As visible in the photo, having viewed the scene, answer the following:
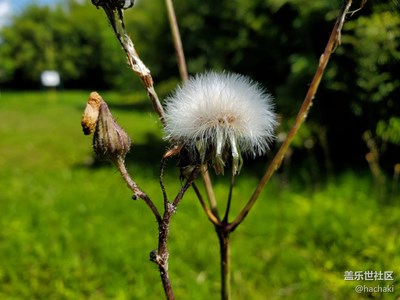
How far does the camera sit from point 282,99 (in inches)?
136

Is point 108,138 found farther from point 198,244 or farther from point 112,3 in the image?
point 198,244

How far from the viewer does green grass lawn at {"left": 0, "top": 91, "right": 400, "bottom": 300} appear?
2143 mm

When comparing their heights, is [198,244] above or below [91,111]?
above

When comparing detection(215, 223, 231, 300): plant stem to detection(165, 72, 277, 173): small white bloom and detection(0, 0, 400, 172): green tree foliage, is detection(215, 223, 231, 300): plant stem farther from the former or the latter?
detection(0, 0, 400, 172): green tree foliage

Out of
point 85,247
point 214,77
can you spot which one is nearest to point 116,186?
point 85,247

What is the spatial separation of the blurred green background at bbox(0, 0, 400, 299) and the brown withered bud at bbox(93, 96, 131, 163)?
45cm

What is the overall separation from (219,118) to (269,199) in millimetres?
2559

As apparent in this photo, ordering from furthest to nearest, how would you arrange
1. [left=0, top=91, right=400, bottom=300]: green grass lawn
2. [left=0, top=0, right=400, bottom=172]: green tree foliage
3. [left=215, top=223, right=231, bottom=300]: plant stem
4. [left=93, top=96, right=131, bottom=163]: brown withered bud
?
[left=0, top=0, right=400, bottom=172]: green tree foliage → [left=0, top=91, right=400, bottom=300]: green grass lawn → [left=215, top=223, right=231, bottom=300]: plant stem → [left=93, top=96, right=131, bottom=163]: brown withered bud

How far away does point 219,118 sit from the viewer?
0.59m

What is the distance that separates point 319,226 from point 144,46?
209 inches

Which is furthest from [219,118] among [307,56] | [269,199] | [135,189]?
[307,56]

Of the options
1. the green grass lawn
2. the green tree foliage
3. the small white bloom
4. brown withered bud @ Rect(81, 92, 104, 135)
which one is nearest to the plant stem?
the small white bloom

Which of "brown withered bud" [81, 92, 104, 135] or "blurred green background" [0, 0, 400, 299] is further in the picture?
"blurred green background" [0, 0, 400, 299]

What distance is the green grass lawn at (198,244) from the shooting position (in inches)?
84.4
